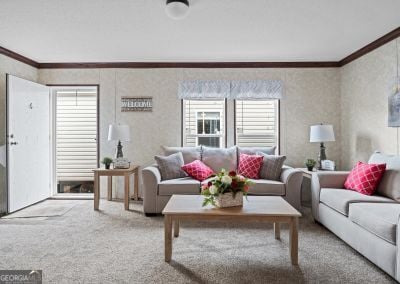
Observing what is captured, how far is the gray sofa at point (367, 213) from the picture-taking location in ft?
7.18

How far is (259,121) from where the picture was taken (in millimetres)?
5086

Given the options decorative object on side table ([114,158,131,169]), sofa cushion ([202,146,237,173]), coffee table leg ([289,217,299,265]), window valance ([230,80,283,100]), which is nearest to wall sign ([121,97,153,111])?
decorative object on side table ([114,158,131,169])

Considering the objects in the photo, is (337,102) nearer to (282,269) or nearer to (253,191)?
(253,191)

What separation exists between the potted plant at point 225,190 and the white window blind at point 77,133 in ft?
12.8

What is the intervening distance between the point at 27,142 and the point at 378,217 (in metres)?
4.70

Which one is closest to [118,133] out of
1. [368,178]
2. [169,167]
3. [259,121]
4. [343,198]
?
[169,167]

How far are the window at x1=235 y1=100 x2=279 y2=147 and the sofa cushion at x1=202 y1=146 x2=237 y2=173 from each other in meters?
0.54

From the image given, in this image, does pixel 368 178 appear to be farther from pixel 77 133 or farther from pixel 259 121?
pixel 77 133

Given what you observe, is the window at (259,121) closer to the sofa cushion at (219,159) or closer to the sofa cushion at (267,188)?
the sofa cushion at (219,159)

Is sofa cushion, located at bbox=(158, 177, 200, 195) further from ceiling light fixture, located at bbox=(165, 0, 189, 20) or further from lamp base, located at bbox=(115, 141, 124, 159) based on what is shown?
ceiling light fixture, located at bbox=(165, 0, 189, 20)

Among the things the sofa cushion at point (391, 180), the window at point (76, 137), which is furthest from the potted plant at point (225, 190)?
the window at point (76, 137)

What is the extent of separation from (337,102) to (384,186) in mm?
2310

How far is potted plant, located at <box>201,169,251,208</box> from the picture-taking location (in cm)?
265

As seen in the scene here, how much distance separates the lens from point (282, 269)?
236 cm
